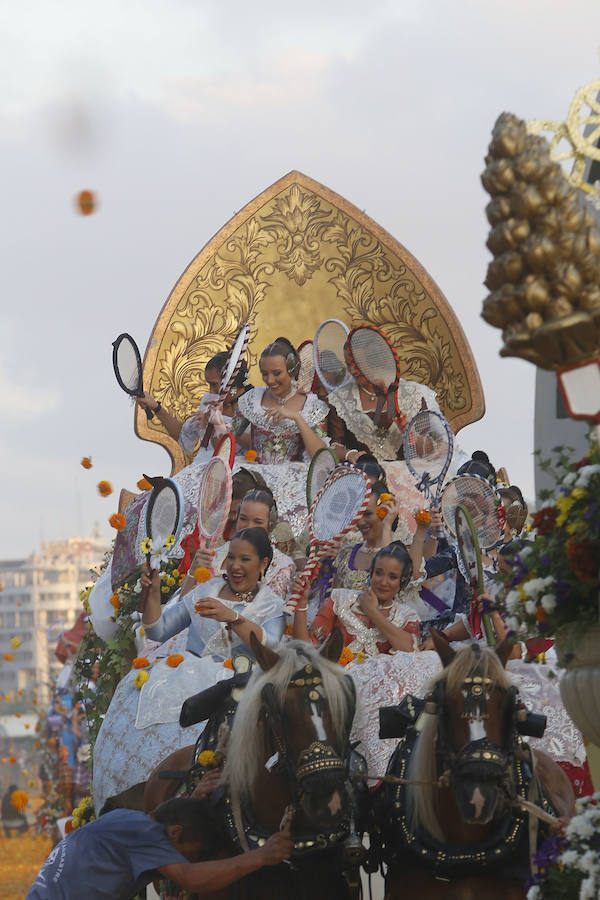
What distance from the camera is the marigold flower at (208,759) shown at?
5637 mm

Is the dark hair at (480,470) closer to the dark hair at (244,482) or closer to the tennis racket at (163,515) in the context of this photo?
the dark hair at (244,482)

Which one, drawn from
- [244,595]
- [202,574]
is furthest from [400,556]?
[202,574]

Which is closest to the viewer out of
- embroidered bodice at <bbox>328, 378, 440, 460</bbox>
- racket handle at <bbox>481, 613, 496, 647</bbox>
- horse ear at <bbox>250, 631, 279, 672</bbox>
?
horse ear at <bbox>250, 631, 279, 672</bbox>

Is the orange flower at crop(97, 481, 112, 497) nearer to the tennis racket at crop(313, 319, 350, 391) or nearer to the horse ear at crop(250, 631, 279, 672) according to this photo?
the tennis racket at crop(313, 319, 350, 391)

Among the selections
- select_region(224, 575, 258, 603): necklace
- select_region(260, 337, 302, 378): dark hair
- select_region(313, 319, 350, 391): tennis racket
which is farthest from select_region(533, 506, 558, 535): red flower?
select_region(313, 319, 350, 391): tennis racket

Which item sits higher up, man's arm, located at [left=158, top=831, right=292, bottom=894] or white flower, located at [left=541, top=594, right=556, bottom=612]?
white flower, located at [left=541, top=594, right=556, bottom=612]

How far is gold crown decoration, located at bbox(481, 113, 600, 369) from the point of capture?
14.3 feet

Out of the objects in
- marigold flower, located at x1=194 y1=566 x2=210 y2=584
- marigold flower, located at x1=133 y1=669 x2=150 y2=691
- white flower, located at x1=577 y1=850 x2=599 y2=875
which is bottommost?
white flower, located at x1=577 y1=850 x2=599 y2=875

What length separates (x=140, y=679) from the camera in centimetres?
739

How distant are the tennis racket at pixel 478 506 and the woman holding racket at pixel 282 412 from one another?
166 cm

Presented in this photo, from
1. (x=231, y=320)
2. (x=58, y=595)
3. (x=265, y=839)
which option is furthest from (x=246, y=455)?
(x=58, y=595)

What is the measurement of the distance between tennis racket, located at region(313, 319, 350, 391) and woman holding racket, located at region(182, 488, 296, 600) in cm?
216

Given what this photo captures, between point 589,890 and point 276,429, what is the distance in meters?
5.67

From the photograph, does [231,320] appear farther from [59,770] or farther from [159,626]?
[59,770]
